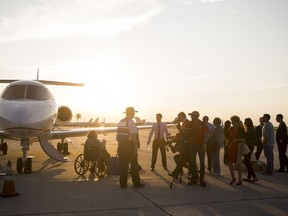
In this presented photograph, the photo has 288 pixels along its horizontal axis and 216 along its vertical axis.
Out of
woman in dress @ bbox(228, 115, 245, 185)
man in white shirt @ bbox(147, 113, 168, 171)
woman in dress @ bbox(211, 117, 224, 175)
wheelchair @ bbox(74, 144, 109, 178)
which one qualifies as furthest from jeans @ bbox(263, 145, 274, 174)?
wheelchair @ bbox(74, 144, 109, 178)

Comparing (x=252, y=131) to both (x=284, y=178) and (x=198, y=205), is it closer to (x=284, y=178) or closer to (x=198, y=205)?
(x=284, y=178)

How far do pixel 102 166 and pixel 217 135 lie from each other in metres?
4.18

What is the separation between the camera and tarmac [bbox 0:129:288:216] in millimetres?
5422

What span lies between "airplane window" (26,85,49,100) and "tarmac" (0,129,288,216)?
2658mm

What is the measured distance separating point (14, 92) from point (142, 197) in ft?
20.1

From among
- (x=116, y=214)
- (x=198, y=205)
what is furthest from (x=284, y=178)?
(x=116, y=214)

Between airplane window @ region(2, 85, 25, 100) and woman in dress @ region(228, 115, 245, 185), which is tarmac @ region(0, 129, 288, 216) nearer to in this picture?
woman in dress @ region(228, 115, 245, 185)

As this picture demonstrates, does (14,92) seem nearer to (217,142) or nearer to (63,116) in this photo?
(63,116)

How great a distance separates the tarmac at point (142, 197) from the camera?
17.8 ft

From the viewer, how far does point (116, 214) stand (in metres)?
5.14

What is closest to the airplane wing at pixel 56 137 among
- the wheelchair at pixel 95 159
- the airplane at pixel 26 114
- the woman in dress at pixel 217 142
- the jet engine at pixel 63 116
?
the airplane at pixel 26 114

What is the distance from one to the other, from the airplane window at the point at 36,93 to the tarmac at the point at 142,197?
266 centimetres

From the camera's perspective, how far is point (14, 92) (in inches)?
388

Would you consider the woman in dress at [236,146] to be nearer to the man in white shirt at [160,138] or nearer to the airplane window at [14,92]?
the man in white shirt at [160,138]
